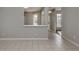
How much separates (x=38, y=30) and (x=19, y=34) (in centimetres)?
105

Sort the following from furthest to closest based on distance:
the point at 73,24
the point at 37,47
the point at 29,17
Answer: the point at 29,17
the point at 73,24
the point at 37,47

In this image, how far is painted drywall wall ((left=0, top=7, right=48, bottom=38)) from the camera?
7.59 metres

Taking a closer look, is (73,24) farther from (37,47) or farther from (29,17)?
(29,17)

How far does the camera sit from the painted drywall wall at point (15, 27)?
759cm

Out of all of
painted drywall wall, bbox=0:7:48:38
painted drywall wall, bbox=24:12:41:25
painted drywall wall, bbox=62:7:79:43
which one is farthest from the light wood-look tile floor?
painted drywall wall, bbox=24:12:41:25

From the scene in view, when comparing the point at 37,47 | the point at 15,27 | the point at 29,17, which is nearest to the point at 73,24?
the point at 37,47

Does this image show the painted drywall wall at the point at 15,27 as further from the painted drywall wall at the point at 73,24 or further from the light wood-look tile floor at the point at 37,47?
the painted drywall wall at the point at 73,24

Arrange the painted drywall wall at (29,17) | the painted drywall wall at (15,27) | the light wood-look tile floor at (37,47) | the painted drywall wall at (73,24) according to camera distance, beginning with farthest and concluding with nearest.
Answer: the painted drywall wall at (29,17) → the painted drywall wall at (15,27) → the painted drywall wall at (73,24) → the light wood-look tile floor at (37,47)

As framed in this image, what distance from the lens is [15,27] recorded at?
7621mm

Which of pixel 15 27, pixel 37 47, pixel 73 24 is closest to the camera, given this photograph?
pixel 37 47

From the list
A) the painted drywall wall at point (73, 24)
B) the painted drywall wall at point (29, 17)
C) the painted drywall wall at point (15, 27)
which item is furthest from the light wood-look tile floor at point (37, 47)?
the painted drywall wall at point (29, 17)
